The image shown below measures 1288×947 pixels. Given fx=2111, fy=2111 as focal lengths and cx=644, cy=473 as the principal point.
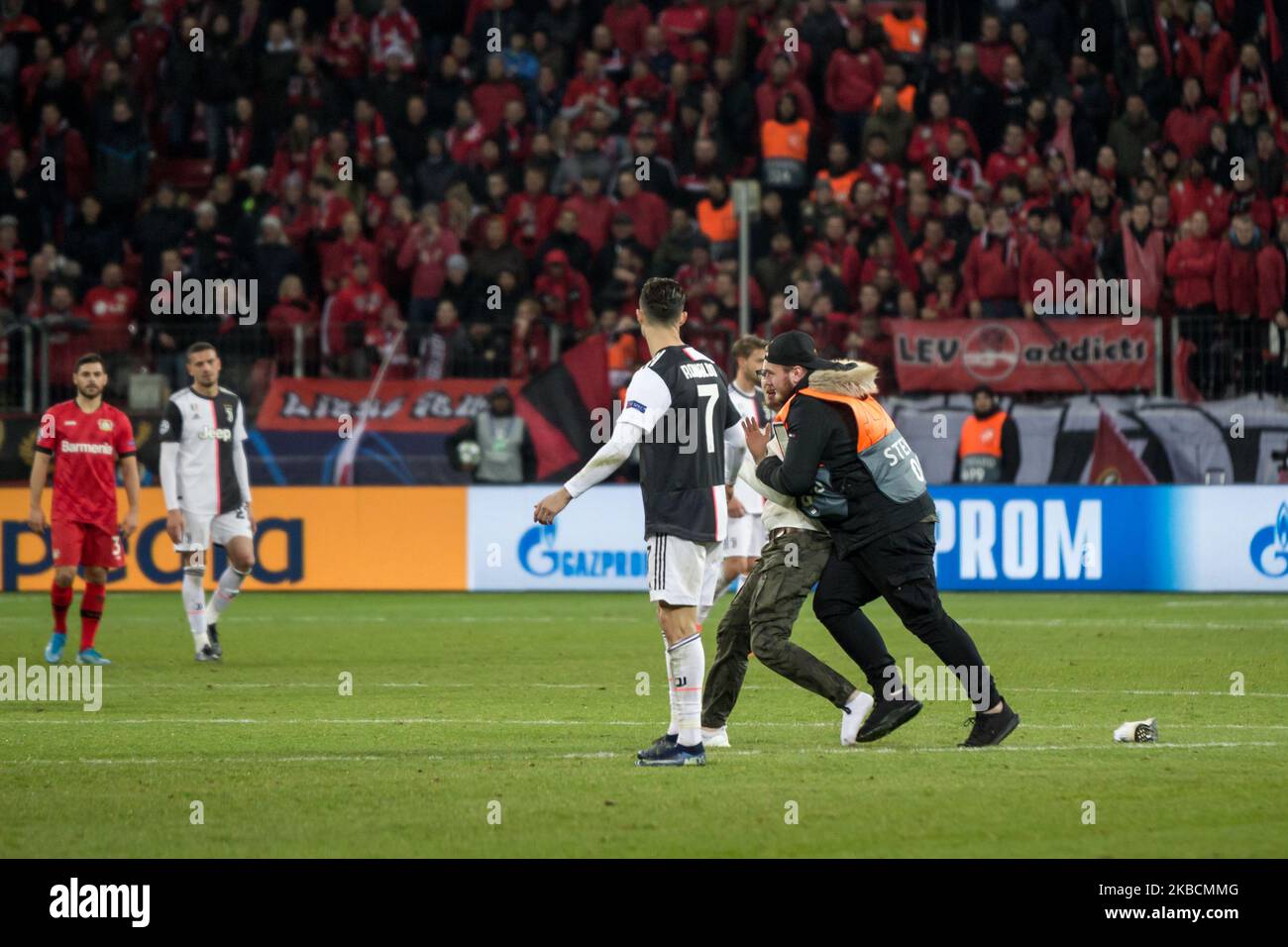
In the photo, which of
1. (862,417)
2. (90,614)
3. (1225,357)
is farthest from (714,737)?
(1225,357)

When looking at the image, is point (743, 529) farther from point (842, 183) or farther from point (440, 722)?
point (842, 183)

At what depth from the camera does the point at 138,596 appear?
22.3 metres

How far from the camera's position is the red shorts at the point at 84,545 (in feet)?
51.1

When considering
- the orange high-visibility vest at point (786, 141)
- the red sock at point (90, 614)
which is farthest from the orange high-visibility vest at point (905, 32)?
the red sock at point (90, 614)

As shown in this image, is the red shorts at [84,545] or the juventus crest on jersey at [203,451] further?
the juventus crest on jersey at [203,451]

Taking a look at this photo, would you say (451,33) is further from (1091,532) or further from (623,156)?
(1091,532)

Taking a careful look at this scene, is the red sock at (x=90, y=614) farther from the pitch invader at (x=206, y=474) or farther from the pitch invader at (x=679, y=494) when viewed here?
the pitch invader at (x=679, y=494)

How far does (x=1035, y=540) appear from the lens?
72.1 feet

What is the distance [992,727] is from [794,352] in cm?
204

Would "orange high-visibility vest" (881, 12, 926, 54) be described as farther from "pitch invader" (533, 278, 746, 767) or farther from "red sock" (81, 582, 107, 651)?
"pitch invader" (533, 278, 746, 767)

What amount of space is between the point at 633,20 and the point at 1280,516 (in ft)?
38.4

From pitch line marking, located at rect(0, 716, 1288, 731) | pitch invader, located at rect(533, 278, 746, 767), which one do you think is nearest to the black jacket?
pitch invader, located at rect(533, 278, 746, 767)

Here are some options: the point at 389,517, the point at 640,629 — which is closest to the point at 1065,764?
the point at 640,629

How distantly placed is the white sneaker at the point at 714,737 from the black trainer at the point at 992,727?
1201 mm
